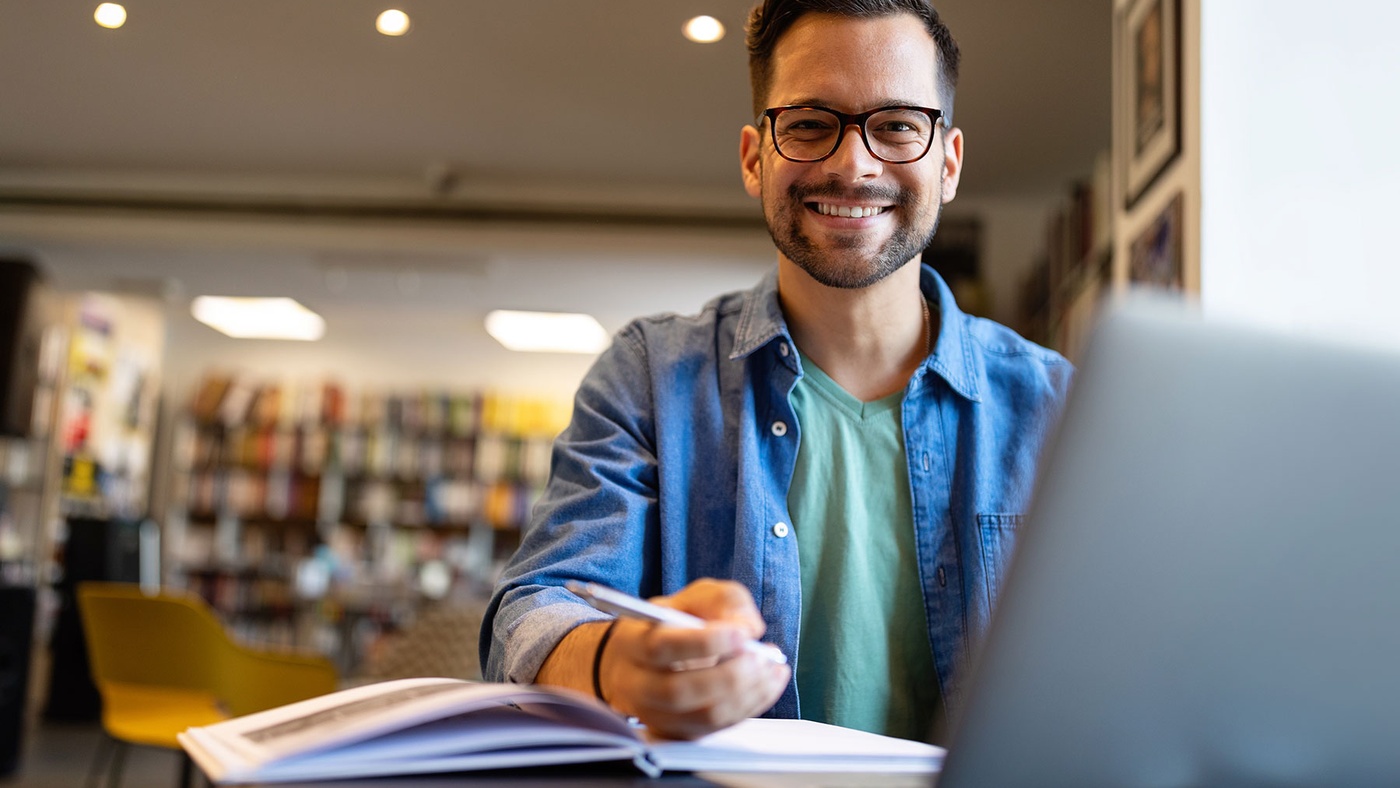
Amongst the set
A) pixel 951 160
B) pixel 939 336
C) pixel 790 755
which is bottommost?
pixel 790 755

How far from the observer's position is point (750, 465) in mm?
1183

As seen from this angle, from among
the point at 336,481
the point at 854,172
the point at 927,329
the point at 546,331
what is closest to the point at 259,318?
the point at 336,481

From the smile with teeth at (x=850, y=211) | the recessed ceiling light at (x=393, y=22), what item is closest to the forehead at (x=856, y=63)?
the smile with teeth at (x=850, y=211)

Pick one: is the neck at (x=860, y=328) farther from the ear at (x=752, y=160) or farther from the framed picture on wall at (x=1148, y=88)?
the framed picture on wall at (x=1148, y=88)

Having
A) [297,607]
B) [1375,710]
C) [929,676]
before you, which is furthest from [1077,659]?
[297,607]

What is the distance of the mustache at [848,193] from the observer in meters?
1.19

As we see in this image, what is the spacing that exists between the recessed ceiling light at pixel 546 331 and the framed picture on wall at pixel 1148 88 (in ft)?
17.8

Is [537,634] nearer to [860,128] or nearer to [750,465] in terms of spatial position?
[750,465]

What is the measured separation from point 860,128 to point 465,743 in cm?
82

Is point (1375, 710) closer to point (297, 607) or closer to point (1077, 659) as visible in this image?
point (1077, 659)

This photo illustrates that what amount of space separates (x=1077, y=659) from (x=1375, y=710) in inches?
6.3

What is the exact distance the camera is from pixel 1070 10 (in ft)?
12.6

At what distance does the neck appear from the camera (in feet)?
4.13

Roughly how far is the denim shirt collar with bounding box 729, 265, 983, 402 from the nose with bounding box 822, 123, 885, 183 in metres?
0.18
